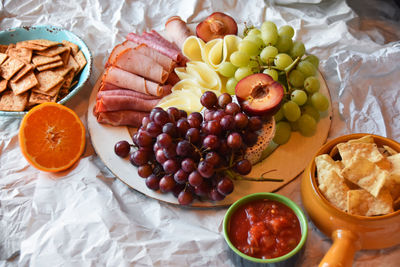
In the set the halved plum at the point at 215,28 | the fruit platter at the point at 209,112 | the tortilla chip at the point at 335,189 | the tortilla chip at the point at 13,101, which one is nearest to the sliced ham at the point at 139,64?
the fruit platter at the point at 209,112

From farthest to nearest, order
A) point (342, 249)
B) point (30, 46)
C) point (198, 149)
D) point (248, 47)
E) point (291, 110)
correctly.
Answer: point (30, 46) < point (248, 47) < point (291, 110) < point (198, 149) < point (342, 249)

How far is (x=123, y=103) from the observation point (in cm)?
140

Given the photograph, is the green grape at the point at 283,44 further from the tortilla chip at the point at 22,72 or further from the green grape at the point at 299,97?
the tortilla chip at the point at 22,72

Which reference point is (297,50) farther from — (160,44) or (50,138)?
(50,138)

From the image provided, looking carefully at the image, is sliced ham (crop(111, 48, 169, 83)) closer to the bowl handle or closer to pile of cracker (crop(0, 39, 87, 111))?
pile of cracker (crop(0, 39, 87, 111))

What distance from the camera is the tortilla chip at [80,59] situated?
1.55 m

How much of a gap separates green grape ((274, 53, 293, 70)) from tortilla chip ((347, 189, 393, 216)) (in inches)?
20.5

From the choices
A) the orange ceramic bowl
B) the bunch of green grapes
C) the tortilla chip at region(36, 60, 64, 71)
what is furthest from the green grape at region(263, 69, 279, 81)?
the tortilla chip at region(36, 60, 64, 71)

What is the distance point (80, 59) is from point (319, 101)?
939 millimetres

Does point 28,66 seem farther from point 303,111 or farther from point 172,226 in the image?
point 303,111

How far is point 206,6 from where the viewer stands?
73.0 inches

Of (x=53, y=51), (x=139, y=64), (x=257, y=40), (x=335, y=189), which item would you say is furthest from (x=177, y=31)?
(x=335, y=189)

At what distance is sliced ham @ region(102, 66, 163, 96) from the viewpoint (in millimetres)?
1440

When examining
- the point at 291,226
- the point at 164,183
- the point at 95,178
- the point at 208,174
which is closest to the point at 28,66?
the point at 95,178
